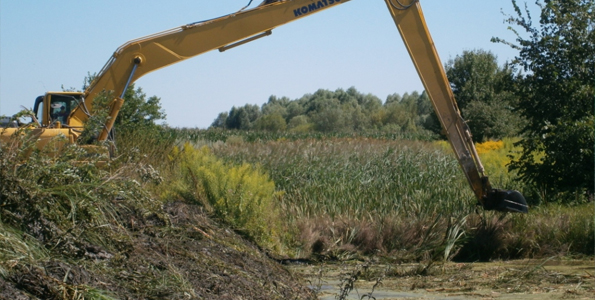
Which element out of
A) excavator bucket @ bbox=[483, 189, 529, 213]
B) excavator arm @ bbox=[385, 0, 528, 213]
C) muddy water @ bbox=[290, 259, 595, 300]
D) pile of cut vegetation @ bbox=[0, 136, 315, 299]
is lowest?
muddy water @ bbox=[290, 259, 595, 300]

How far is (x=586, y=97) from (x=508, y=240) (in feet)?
13.0

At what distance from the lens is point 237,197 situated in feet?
39.8

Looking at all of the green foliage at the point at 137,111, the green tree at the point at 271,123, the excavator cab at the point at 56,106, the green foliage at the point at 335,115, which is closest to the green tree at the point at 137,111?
the green foliage at the point at 137,111

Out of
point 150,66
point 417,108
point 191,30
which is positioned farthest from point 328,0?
point 417,108

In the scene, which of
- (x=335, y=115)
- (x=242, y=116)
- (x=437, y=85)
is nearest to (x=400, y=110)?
(x=335, y=115)

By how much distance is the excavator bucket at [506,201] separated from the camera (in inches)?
458

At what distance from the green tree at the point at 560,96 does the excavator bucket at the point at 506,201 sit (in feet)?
11.1

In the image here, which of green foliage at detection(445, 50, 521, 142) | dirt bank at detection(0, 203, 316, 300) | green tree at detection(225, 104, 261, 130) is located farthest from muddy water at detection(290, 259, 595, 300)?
green tree at detection(225, 104, 261, 130)

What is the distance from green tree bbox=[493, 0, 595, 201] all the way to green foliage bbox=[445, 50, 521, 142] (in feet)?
49.0

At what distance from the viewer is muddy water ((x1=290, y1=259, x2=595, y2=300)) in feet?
29.5

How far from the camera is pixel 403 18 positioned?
12148 mm

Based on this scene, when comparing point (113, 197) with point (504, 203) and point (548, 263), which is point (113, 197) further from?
point (548, 263)

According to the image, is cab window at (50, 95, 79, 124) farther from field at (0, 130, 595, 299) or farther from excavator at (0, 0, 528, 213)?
field at (0, 130, 595, 299)

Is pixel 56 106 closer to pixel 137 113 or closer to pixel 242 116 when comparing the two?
pixel 137 113
